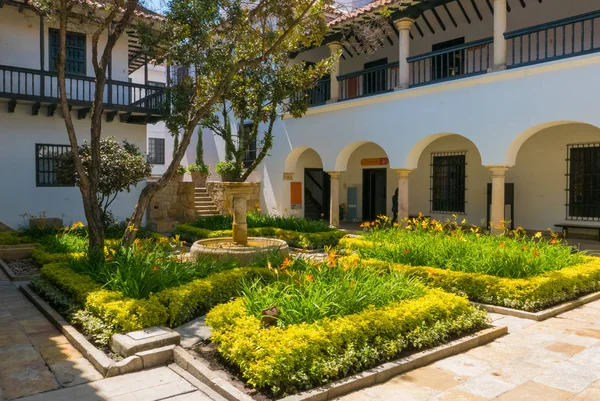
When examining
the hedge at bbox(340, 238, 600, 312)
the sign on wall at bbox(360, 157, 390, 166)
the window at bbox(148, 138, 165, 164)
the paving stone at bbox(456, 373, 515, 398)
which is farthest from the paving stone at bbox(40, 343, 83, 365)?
the window at bbox(148, 138, 165, 164)

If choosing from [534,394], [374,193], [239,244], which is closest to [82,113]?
[239,244]

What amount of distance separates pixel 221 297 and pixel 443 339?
2.89 metres

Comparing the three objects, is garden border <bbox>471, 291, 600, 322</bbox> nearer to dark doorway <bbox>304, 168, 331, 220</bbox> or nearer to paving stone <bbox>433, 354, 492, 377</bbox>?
paving stone <bbox>433, 354, 492, 377</bbox>

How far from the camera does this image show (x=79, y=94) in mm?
14828

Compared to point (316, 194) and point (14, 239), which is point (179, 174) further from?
point (14, 239)

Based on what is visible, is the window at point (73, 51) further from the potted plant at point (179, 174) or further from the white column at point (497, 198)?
the white column at point (497, 198)

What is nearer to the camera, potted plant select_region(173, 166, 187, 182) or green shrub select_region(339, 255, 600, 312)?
green shrub select_region(339, 255, 600, 312)

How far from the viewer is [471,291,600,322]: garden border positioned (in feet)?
21.2

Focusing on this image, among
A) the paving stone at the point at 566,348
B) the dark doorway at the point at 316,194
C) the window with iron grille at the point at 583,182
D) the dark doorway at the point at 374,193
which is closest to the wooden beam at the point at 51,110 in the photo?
the dark doorway at the point at 316,194

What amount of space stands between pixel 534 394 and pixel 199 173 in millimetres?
17401

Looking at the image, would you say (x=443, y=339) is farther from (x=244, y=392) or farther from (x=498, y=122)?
(x=498, y=122)

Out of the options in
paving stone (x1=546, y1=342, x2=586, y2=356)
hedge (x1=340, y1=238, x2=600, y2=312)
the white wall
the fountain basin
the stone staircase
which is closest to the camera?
paving stone (x1=546, y1=342, x2=586, y2=356)

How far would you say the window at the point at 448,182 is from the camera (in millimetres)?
16219

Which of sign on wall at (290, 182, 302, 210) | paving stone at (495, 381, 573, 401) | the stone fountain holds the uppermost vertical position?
sign on wall at (290, 182, 302, 210)
